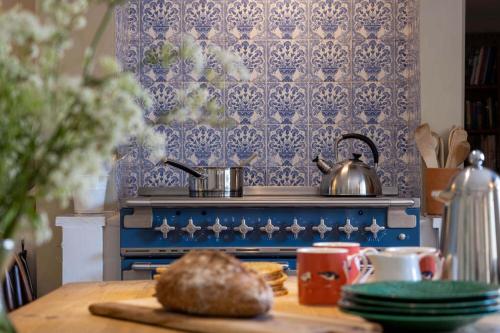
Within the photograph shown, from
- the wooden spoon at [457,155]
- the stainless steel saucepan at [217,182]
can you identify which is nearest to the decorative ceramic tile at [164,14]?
the stainless steel saucepan at [217,182]

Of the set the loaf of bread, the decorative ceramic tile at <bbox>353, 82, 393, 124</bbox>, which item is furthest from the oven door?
the loaf of bread

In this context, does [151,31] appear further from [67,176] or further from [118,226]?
[67,176]

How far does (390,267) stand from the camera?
61.3 inches

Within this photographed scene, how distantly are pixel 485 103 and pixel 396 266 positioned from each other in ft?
19.8

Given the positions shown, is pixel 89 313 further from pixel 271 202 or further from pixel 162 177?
pixel 162 177

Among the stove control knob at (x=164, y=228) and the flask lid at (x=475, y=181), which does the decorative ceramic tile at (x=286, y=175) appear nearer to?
the stove control knob at (x=164, y=228)

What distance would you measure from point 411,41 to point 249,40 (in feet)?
2.55

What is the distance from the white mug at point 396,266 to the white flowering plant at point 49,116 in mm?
690

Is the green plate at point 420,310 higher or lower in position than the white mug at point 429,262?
lower

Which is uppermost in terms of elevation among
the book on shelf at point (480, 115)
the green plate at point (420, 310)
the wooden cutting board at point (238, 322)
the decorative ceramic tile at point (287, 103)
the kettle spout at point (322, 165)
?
the book on shelf at point (480, 115)

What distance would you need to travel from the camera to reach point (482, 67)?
7285 millimetres

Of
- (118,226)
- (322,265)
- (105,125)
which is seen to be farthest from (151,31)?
(105,125)

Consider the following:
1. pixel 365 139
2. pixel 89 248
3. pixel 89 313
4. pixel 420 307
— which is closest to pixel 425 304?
pixel 420 307

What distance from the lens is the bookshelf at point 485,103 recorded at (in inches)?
285
